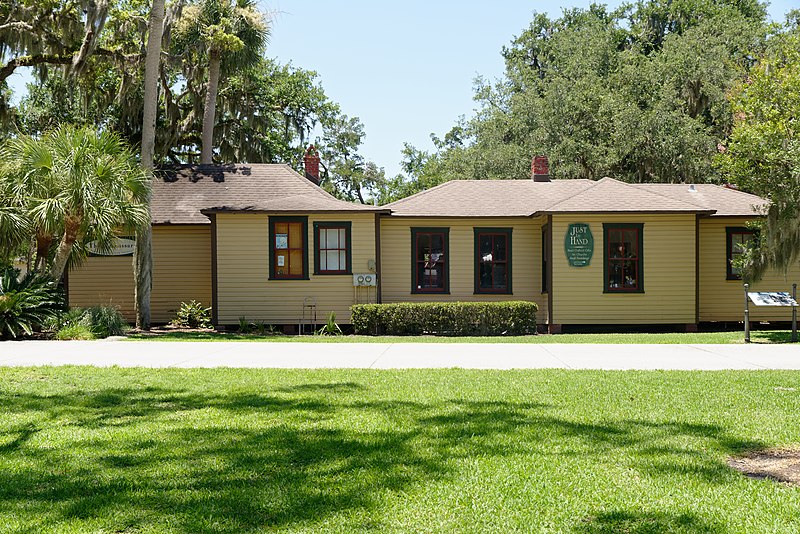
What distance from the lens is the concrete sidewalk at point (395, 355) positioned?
414 inches

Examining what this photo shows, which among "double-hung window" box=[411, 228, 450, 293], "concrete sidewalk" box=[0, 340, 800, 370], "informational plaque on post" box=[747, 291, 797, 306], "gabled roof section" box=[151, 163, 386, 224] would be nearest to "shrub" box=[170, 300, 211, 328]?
"gabled roof section" box=[151, 163, 386, 224]

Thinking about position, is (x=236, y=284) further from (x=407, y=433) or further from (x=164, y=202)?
(x=407, y=433)

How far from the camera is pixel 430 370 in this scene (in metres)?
9.73

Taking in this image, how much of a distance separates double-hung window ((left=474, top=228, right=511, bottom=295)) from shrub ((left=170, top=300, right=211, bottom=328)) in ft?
22.9

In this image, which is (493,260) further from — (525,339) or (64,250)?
(64,250)

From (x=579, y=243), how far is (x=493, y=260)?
2.36 metres

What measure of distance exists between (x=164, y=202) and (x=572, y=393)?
16026 millimetres

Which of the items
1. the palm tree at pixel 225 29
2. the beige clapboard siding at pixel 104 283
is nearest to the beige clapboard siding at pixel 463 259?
the beige clapboard siding at pixel 104 283

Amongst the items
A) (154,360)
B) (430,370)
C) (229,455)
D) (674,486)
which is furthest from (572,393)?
(154,360)

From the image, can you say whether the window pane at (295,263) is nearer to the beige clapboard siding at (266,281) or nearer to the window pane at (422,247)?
the beige clapboard siding at (266,281)

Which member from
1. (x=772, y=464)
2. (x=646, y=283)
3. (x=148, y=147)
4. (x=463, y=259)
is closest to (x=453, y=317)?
(x=463, y=259)

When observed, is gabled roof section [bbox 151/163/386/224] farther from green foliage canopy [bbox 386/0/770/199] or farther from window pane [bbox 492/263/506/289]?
green foliage canopy [bbox 386/0/770/199]

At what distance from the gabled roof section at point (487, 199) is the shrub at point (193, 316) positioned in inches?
216

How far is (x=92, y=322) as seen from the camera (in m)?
16.0
